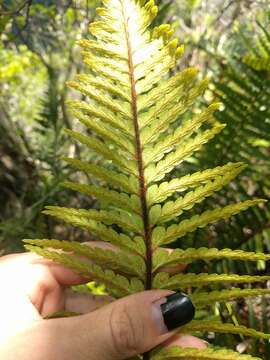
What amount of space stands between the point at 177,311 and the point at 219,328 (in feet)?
0.27

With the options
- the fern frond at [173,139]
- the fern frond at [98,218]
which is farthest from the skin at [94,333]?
the fern frond at [173,139]

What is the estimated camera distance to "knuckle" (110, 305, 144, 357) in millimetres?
845

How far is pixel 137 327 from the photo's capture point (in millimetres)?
842

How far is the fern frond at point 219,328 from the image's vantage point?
849mm

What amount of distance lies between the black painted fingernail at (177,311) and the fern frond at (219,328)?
5 cm

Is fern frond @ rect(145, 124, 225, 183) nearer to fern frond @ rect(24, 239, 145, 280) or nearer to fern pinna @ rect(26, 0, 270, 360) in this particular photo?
fern pinna @ rect(26, 0, 270, 360)

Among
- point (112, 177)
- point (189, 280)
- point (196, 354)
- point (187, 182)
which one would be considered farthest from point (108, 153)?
point (196, 354)

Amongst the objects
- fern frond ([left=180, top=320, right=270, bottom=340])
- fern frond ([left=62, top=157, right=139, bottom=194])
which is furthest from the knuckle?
fern frond ([left=62, top=157, right=139, bottom=194])

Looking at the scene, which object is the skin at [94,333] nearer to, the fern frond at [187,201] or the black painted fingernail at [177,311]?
the black painted fingernail at [177,311]

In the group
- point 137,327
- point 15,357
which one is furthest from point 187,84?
point 15,357

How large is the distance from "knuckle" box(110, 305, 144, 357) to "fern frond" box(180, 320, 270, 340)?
0.10 metres

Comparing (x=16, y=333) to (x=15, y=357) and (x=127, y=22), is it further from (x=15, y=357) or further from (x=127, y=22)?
(x=127, y=22)

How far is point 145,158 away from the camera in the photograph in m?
0.88

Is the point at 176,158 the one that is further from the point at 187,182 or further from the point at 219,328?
the point at 219,328
